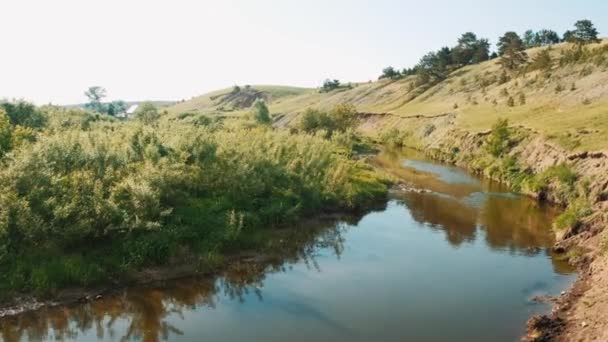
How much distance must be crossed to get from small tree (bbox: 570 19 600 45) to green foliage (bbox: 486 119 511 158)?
6425 cm

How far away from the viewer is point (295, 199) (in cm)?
3788

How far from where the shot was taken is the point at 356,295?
2495 cm

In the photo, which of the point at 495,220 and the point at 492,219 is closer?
the point at 495,220

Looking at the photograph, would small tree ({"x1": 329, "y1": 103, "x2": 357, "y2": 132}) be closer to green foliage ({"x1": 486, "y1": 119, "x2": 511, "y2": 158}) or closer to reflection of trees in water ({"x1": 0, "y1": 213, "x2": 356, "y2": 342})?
green foliage ({"x1": 486, "y1": 119, "x2": 511, "y2": 158})

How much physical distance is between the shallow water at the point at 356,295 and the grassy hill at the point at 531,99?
21096 mm

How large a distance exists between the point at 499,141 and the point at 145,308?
1922 inches

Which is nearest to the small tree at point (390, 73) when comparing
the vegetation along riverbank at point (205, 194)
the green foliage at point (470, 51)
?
the green foliage at point (470, 51)

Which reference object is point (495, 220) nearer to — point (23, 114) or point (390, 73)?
point (23, 114)

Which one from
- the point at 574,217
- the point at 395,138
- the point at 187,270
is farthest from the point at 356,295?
the point at 395,138

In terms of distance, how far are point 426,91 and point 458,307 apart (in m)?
120

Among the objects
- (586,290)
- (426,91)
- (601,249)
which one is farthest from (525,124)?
(426,91)

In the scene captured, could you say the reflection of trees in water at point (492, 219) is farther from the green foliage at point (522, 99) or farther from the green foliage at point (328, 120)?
the green foliage at point (328, 120)

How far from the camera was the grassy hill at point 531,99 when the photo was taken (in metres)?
54.6

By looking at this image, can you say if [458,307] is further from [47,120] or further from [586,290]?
[47,120]
